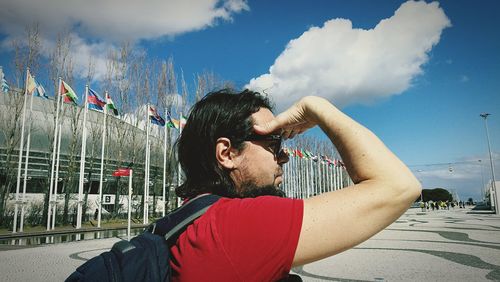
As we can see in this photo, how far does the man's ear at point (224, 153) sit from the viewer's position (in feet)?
4.76

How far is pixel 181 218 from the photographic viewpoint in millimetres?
1140

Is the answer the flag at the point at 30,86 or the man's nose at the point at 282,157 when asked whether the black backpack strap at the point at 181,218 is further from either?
the flag at the point at 30,86

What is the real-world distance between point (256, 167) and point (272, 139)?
16 cm

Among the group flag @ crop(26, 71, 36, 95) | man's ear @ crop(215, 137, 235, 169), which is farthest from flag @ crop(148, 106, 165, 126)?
man's ear @ crop(215, 137, 235, 169)

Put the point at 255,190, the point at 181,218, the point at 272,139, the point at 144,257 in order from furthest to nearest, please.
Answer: the point at 272,139
the point at 255,190
the point at 181,218
the point at 144,257

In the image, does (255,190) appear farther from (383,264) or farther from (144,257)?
(383,264)

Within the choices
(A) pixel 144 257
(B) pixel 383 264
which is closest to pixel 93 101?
(B) pixel 383 264

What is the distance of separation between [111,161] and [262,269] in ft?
108

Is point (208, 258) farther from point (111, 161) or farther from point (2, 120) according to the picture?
point (111, 161)

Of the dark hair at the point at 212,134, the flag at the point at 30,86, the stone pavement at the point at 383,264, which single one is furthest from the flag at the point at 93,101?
the dark hair at the point at 212,134

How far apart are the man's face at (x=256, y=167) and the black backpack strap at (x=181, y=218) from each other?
0.93ft

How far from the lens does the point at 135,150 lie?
30.3m

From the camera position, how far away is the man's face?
56.2 inches

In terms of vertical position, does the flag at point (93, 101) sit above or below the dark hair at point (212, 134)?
above
